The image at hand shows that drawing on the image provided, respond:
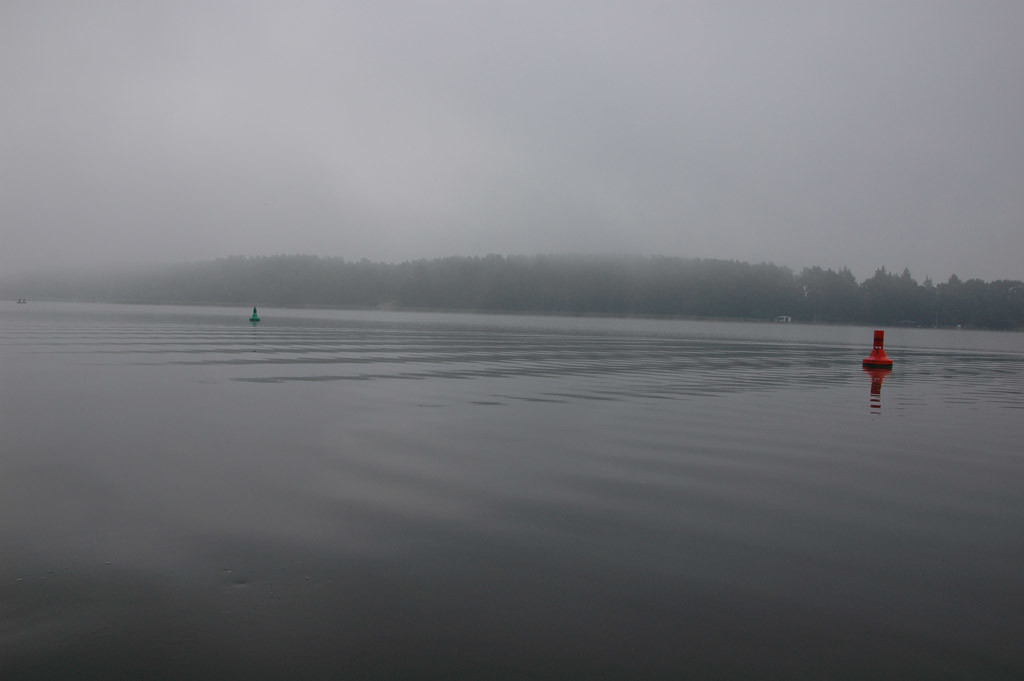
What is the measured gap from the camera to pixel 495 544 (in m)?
5.13

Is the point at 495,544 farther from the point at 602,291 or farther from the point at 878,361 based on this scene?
the point at 602,291

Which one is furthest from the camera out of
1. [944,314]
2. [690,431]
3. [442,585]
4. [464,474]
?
[944,314]

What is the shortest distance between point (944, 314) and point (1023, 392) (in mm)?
130783

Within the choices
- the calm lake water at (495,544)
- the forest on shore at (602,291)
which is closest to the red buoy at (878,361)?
the calm lake water at (495,544)

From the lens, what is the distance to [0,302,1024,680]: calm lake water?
3568mm

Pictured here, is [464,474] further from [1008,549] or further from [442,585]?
[1008,549]

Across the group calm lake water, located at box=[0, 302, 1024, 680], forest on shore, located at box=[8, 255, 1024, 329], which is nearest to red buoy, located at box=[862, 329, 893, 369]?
calm lake water, located at box=[0, 302, 1024, 680]

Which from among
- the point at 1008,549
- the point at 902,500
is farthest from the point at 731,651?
the point at 902,500

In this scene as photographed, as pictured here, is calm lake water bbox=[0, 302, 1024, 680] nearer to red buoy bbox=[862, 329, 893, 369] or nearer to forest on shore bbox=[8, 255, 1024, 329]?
red buoy bbox=[862, 329, 893, 369]

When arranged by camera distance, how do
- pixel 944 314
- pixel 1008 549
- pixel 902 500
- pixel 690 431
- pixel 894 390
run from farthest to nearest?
pixel 944 314 → pixel 894 390 → pixel 690 431 → pixel 902 500 → pixel 1008 549

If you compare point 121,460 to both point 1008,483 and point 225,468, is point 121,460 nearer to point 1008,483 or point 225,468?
point 225,468

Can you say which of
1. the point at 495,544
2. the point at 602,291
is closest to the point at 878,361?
the point at 495,544

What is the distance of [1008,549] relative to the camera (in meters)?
5.39

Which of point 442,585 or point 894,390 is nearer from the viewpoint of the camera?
point 442,585
